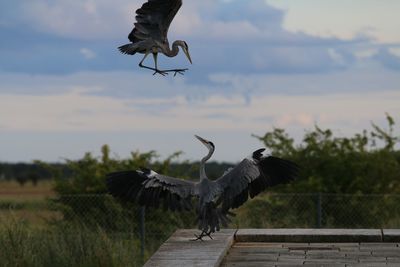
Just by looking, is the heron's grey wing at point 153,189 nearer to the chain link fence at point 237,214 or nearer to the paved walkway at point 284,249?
the paved walkway at point 284,249

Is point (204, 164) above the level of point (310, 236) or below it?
above

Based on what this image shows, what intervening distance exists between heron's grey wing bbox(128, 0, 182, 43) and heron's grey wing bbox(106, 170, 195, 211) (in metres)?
2.79

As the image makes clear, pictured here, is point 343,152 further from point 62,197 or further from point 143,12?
point 143,12

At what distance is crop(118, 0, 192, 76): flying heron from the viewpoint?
835 cm

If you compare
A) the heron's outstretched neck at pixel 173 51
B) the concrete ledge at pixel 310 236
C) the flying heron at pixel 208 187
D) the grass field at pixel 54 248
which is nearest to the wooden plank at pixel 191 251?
the flying heron at pixel 208 187

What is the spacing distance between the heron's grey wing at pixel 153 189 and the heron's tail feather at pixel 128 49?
9.03 ft

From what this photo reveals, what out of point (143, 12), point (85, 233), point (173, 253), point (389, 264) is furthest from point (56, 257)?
point (143, 12)

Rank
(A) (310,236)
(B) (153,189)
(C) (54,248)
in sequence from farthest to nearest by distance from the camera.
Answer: (A) (310,236)
(C) (54,248)
(B) (153,189)

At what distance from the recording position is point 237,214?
18938 mm

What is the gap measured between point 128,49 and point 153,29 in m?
0.28

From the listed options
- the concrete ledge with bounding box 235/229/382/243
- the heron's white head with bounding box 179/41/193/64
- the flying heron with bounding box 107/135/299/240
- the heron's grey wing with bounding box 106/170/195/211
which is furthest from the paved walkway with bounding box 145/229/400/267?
the heron's white head with bounding box 179/41/193/64

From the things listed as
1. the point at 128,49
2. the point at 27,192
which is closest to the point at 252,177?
the point at 128,49

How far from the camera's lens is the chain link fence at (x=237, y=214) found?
17.7 metres

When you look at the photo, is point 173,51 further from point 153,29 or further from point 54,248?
point 54,248
